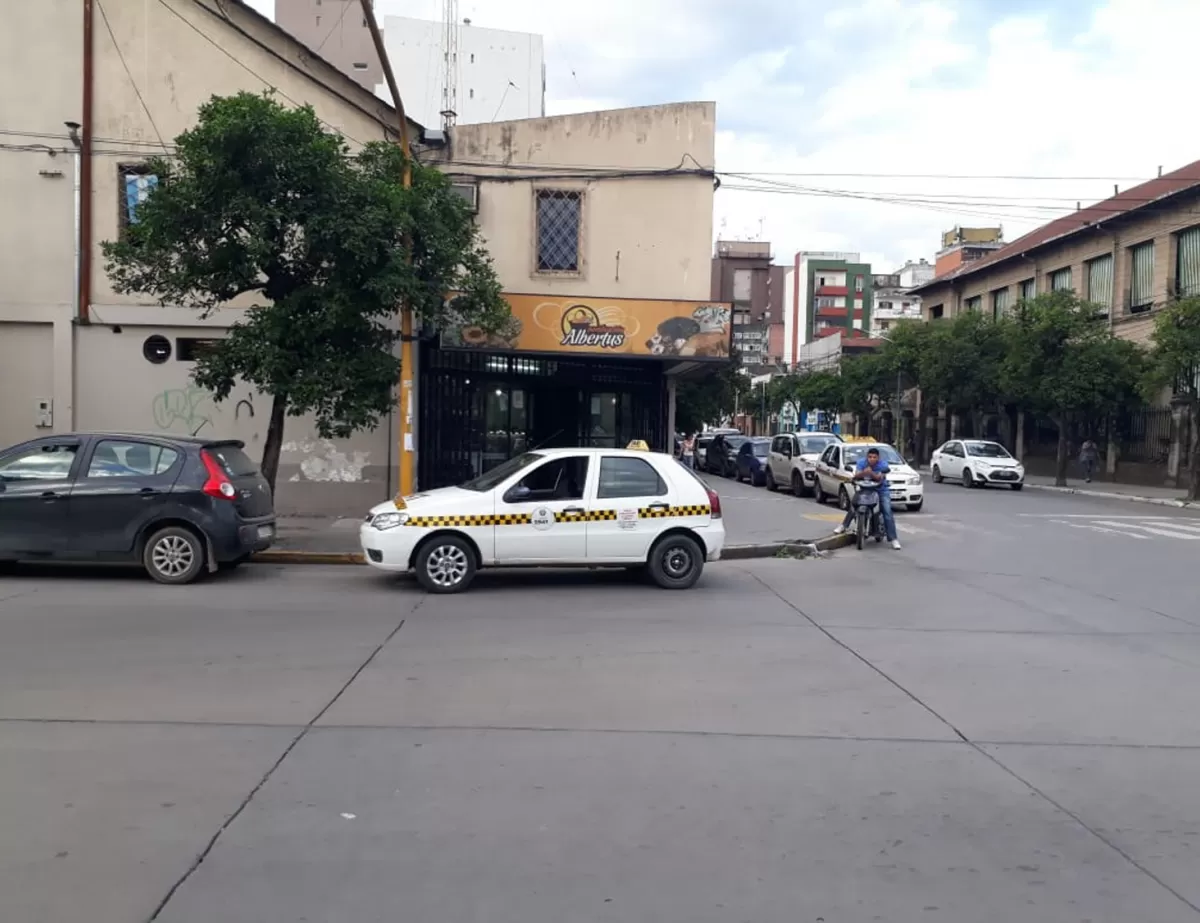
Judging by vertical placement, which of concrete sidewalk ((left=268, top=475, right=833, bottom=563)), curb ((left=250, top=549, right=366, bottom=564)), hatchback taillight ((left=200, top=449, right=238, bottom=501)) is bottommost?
curb ((left=250, top=549, right=366, bottom=564))

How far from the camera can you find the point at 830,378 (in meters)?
62.5

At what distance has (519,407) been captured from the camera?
20.7 metres

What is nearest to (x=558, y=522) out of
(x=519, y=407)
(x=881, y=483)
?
(x=881, y=483)

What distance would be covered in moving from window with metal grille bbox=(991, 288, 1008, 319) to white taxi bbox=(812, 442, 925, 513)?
30227 mm

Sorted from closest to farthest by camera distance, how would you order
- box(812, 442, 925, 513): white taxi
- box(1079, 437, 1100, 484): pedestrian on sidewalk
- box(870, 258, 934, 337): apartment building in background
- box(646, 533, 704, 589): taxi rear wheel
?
1. box(646, 533, 704, 589): taxi rear wheel
2. box(812, 442, 925, 513): white taxi
3. box(1079, 437, 1100, 484): pedestrian on sidewalk
4. box(870, 258, 934, 337): apartment building in background

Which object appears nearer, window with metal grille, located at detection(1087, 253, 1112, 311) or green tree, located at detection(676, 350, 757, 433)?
window with metal grille, located at detection(1087, 253, 1112, 311)

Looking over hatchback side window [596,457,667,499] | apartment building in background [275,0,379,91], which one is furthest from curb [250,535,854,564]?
apartment building in background [275,0,379,91]

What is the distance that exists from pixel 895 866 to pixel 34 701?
17.0 ft

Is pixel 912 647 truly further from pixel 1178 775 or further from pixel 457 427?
pixel 457 427

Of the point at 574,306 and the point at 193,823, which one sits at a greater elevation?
the point at 574,306

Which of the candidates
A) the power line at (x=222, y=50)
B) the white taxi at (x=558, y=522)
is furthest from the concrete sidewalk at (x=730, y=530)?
the power line at (x=222, y=50)

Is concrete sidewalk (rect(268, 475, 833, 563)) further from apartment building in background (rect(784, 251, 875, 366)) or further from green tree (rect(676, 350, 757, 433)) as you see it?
apartment building in background (rect(784, 251, 875, 366))

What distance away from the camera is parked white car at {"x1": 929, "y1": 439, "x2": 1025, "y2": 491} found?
3133 centimetres

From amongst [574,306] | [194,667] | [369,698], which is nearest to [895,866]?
[369,698]
